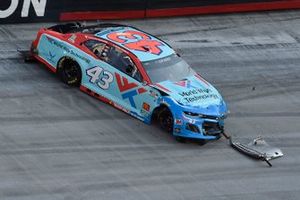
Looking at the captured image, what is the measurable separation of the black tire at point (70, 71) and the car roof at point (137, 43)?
86cm

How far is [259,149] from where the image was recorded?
1638 cm

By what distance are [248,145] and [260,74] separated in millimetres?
4271

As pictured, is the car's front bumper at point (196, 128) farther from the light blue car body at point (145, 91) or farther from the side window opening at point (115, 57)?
the side window opening at point (115, 57)

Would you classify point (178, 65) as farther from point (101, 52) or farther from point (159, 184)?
point (159, 184)

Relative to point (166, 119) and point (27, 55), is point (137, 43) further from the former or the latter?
point (27, 55)

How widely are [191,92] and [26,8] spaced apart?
6805mm

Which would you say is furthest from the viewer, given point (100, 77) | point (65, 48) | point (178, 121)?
point (65, 48)

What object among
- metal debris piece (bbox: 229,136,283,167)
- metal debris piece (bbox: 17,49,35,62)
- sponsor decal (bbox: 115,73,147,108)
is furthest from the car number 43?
metal debris piece (bbox: 229,136,283,167)

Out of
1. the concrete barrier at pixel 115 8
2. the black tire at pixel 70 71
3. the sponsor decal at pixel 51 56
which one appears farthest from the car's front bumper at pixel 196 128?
the concrete barrier at pixel 115 8

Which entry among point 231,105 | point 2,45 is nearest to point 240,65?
point 231,105

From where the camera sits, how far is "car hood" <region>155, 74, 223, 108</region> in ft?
54.0

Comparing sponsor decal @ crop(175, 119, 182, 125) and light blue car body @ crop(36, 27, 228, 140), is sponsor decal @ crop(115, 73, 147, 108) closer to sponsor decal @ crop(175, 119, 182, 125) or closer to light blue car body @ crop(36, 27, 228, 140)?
light blue car body @ crop(36, 27, 228, 140)

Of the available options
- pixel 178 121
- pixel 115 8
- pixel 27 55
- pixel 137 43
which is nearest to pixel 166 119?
pixel 178 121

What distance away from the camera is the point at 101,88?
57.7ft
